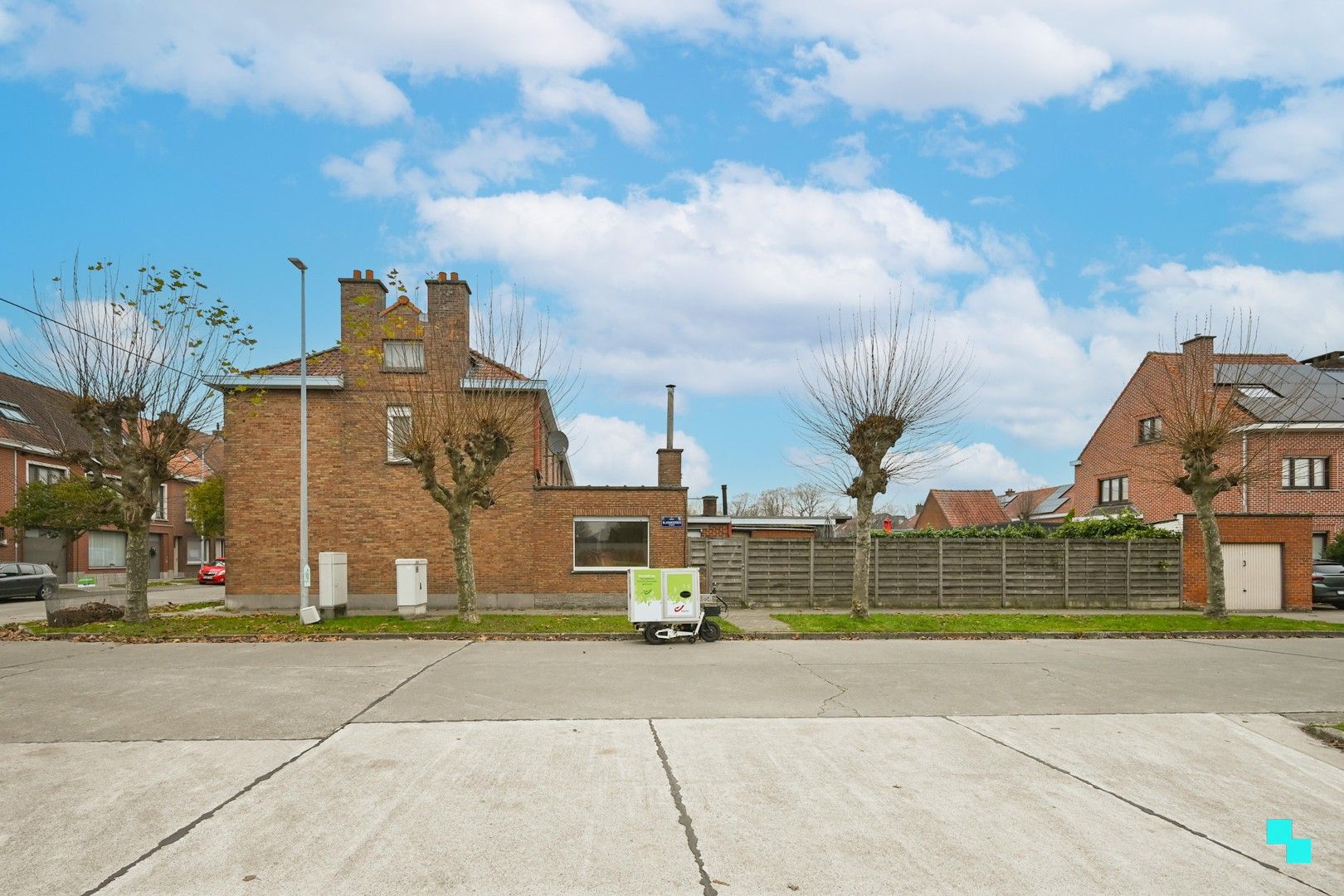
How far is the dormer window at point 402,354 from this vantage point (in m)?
21.4

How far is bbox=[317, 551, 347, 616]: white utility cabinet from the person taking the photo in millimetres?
18562

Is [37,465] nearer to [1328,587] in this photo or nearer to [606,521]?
[606,521]

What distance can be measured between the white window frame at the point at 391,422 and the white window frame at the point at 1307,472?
33014 millimetres

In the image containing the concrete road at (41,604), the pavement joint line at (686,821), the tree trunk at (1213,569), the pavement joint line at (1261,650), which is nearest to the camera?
the pavement joint line at (686,821)

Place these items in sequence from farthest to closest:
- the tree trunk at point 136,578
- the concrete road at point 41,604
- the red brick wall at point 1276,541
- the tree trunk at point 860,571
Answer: the red brick wall at point 1276,541 < the concrete road at point 41,604 < the tree trunk at point 860,571 < the tree trunk at point 136,578

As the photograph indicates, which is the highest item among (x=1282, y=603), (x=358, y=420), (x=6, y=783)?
(x=358, y=420)

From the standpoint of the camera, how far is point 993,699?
392 inches

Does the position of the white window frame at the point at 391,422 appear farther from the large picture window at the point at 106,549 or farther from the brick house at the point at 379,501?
the large picture window at the point at 106,549

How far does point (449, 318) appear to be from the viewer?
2153 cm

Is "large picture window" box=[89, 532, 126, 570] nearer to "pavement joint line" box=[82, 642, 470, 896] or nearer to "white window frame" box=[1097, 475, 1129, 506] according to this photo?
"pavement joint line" box=[82, 642, 470, 896]

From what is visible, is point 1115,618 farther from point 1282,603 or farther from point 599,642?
point 599,642

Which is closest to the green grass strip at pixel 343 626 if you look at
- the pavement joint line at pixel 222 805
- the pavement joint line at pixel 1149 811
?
the pavement joint line at pixel 222 805

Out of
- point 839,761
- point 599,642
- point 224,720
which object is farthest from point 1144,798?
point 599,642

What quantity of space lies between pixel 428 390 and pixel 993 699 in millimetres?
14154
